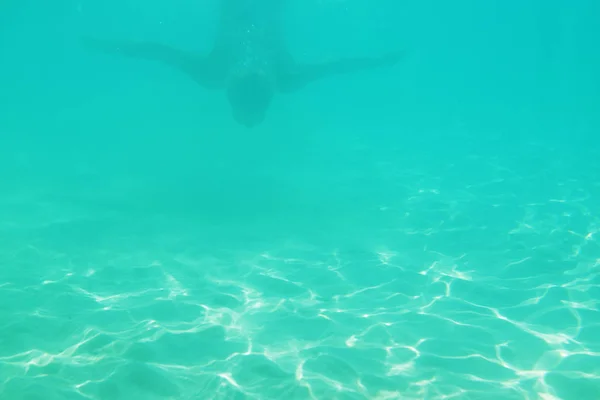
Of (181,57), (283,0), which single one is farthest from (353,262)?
(283,0)

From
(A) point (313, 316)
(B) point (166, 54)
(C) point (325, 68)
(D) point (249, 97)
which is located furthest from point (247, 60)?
(A) point (313, 316)

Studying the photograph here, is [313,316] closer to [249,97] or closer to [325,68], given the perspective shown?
[249,97]

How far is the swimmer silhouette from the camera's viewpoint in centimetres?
1875

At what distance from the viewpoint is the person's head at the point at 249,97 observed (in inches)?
731

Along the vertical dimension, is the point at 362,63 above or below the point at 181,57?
above

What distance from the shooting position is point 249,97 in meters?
18.6

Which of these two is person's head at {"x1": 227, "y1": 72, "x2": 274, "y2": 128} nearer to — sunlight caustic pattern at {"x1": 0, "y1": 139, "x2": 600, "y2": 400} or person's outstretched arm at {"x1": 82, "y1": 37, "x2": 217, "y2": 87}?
person's outstretched arm at {"x1": 82, "y1": 37, "x2": 217, "y2": 87}

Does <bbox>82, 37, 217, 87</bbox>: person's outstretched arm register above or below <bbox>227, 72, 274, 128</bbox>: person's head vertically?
above

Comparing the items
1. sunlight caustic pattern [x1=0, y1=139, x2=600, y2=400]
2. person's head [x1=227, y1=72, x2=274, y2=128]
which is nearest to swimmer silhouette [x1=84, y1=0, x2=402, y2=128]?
person's head [x1=227, y1=72, x2=274, y2=128]

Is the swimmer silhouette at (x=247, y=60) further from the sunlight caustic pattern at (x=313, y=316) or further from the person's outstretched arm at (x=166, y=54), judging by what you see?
the sunlight caustic pattern at (x=313, y=316)

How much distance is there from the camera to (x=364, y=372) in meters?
8.62

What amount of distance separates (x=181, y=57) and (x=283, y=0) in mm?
6708

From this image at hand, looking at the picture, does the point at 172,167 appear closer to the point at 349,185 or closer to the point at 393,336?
the point at 349,185

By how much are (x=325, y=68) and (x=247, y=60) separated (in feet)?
14.5
